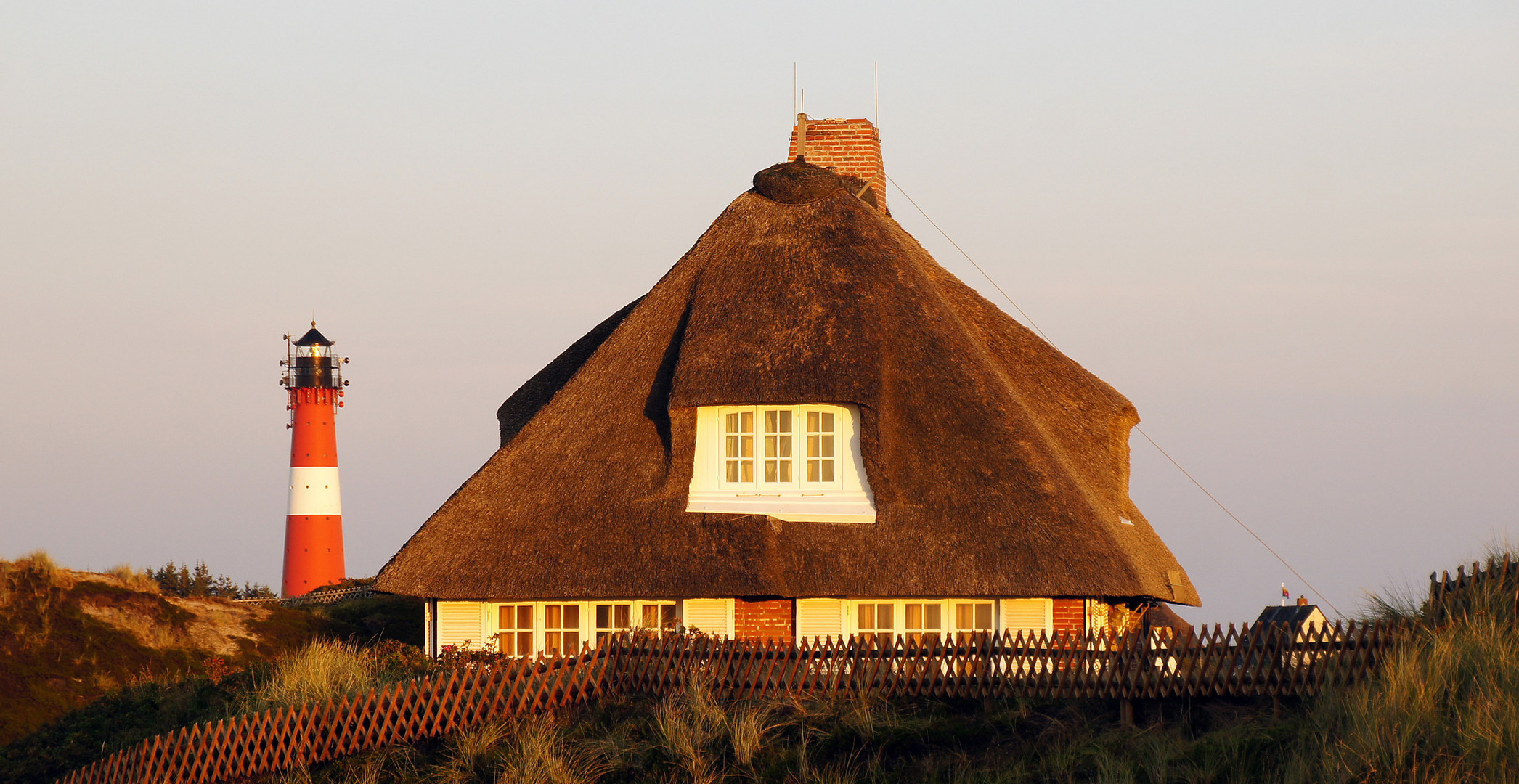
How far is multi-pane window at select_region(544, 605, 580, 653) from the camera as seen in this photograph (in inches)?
650

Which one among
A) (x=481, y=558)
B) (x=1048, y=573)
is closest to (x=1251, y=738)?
(x=1048, y=573)

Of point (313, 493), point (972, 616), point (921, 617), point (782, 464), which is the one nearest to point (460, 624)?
point (782, 464)

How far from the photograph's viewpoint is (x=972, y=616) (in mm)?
15961

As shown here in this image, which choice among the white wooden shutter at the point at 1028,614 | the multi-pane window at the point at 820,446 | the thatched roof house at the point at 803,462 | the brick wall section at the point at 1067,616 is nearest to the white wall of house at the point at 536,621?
the thatched roof house at the point at 803,462

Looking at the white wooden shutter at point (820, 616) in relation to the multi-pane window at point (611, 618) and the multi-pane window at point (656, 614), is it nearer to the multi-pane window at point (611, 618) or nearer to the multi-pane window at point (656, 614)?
the multi-pane window at point (656, 614)

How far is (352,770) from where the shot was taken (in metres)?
11.6

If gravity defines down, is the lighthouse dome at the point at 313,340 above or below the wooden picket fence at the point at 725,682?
above

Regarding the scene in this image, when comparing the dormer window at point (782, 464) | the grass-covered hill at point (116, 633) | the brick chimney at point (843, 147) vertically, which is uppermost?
the brick chimney at point (843, 147)

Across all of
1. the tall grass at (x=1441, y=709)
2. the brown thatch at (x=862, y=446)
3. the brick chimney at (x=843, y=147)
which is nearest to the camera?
the tall grass at (x=1441, y=709)

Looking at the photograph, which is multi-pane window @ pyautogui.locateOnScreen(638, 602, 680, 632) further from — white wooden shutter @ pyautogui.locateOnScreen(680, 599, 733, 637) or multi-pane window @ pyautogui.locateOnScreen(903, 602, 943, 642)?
multi-pane window @ pyautogui.locateOnScreen(903, 602, 943, 642)

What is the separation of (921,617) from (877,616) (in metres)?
0.53

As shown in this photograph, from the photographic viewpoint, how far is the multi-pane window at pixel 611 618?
1636 cm

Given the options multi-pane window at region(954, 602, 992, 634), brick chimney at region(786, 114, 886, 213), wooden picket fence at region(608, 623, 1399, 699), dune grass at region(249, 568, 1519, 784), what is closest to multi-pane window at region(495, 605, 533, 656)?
wooden picket fence at region(608, 623, 1399, 699)

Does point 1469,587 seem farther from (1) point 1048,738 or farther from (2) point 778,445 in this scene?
(2) point 778,445
